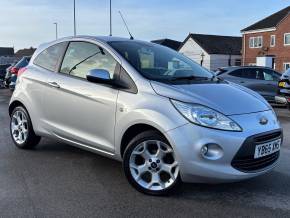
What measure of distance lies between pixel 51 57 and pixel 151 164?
2.49 m

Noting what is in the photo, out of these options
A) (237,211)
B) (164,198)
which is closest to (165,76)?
(164,198)

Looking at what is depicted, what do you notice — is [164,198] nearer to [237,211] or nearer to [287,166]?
[237,211]

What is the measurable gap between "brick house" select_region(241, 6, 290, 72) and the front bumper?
4508cm

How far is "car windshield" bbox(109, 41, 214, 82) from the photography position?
4941 mm

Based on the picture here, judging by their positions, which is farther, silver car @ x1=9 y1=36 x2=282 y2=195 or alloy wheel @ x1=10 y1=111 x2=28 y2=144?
alloy wheel @ x1=10 y1=111 x2=28 y2=144

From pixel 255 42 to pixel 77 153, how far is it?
5128 cm

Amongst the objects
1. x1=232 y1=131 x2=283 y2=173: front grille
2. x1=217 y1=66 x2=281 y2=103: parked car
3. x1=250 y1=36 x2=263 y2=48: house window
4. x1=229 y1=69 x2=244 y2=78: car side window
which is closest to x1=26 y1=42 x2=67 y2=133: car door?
x1=232 y1=131 x2=283 y2=173: front grille

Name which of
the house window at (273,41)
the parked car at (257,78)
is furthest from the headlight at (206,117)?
the house window at (273,41)

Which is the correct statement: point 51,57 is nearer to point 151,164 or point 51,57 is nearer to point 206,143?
point 151,164

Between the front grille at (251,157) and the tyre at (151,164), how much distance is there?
62 centimetres

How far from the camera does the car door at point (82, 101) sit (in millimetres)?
4914

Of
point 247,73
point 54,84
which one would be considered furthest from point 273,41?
point 54,84

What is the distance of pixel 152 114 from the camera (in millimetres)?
4375

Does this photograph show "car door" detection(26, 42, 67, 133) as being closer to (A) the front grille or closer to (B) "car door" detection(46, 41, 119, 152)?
(B) "car door" detection(46, 41, 119, 152)
